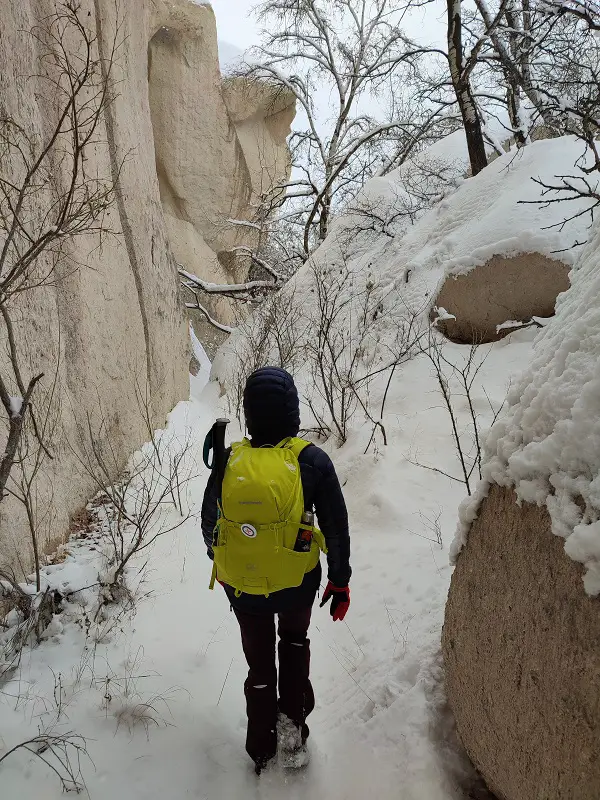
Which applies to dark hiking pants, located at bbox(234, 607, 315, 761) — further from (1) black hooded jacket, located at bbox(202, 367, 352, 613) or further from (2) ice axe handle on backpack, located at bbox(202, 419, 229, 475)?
(2) ice axe handle on backpack, located at bbox(202, 419, 229, 475)

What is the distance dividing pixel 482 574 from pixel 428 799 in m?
0.77

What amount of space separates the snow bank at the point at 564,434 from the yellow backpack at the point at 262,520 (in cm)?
63

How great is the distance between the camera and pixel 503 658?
1.38 meters

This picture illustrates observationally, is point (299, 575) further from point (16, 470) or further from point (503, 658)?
point (16, 470)

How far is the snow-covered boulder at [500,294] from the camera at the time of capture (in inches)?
214

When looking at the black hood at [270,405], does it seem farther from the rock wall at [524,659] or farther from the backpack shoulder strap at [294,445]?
the rock wall at [524,659]

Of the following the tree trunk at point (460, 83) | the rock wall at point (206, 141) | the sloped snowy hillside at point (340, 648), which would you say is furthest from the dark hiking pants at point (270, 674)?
the rock wall at point (206, 141)

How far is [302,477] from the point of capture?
1.66 metres

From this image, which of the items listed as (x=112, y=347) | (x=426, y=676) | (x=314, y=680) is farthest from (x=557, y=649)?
(x=112, y=347)

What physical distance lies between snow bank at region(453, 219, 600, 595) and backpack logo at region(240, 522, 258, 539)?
747 millimetres

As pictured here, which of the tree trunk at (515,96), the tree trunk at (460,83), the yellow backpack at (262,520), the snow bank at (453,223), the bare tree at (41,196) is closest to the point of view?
the yellow backpack at (262,520)

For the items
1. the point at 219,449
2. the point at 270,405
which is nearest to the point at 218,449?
the point at 219,449

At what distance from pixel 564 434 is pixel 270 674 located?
1363mm

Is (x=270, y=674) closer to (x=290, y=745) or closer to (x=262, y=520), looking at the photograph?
(x=290, y=745)
